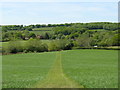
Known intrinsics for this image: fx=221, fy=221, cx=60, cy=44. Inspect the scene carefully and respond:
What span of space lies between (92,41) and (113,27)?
38.6 m

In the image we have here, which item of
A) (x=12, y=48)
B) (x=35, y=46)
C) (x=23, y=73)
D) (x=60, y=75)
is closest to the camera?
(x=60, y=75)

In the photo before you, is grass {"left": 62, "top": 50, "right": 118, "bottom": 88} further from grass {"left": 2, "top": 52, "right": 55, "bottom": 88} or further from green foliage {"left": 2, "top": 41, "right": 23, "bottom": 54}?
green foliage {"left": 2, "top": 41, "right": 23, "bottom": 54}

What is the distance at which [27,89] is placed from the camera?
11.1 meters

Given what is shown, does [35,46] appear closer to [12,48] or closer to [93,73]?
[12,48]

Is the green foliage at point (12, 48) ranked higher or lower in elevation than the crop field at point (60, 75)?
lower

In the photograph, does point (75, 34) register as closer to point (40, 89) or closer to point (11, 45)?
point (11, 45)

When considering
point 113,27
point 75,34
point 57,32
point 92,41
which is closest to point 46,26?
point 57,32

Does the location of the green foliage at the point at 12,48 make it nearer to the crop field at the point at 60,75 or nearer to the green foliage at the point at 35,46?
the green foliage at the point at 35,46

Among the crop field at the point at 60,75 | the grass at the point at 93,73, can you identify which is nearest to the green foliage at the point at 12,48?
the grass at the point at 93,73

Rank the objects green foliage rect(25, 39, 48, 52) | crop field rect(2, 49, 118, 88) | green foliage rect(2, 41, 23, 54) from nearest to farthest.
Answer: crop field rect(2, 49, 118, 88) → green foliage rect(2, 41, 23, 54) → green foliage rect(25, 39, 48, 52)

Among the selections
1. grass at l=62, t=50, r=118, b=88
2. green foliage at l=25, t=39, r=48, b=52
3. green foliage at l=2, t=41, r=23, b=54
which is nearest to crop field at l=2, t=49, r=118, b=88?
grass at l=62, t=50, r=118, b=88

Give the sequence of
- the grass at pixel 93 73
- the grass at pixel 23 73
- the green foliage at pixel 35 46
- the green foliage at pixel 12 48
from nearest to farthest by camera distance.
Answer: the grass at pixel 93 73 → the grass at pixel 23 73 → the green foliage at pixel 12 48 → the green foliage at pixel 35 46

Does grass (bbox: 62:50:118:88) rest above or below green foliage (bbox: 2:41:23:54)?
above

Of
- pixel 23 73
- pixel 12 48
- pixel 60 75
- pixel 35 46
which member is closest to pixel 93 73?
pixel 60 75
